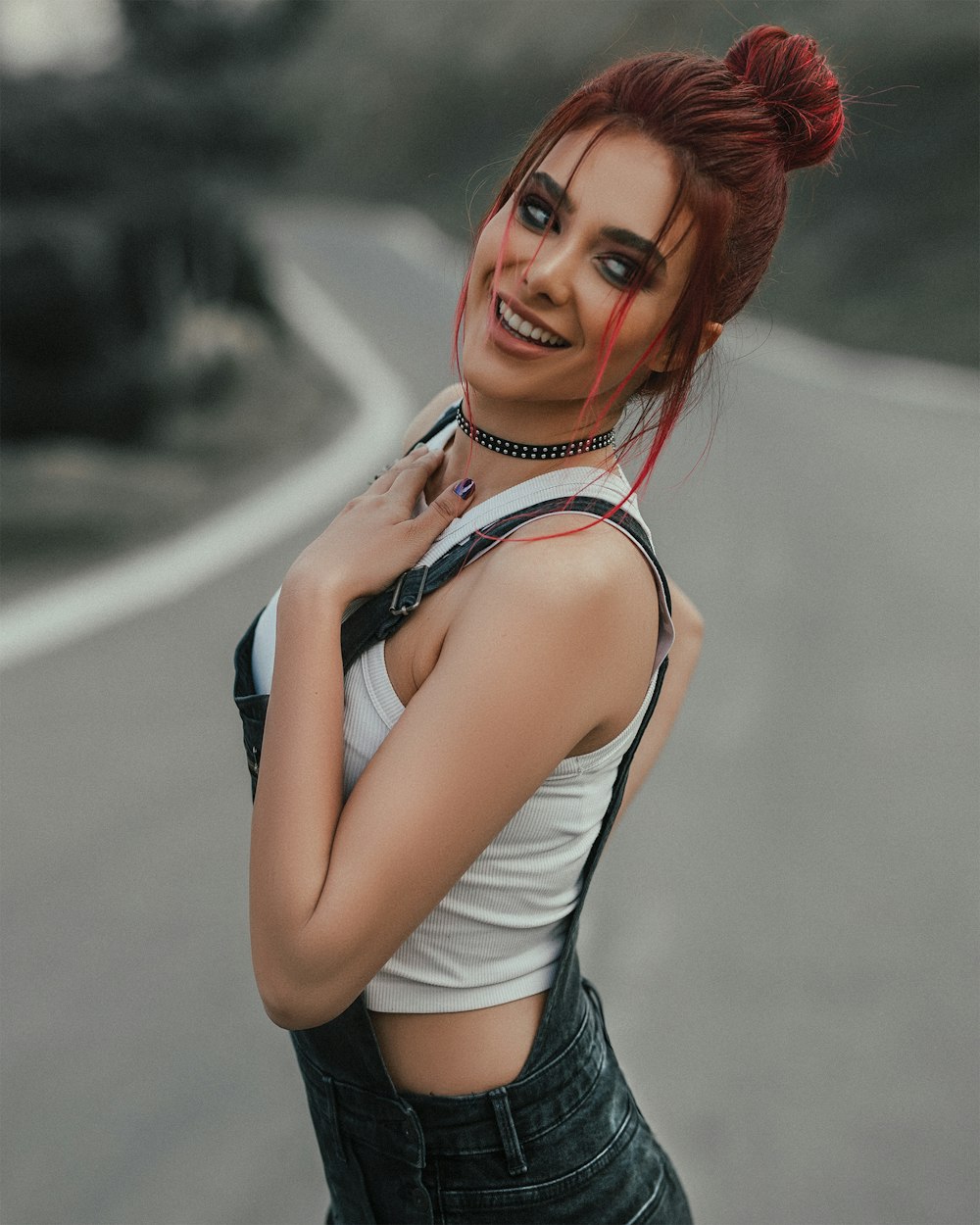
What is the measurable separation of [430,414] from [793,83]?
2.63 feet

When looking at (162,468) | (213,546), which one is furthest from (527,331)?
(162,468)

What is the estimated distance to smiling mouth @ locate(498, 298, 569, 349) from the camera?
5.22 ft

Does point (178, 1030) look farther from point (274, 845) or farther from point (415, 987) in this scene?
point (274, 845)

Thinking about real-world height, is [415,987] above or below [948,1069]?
above

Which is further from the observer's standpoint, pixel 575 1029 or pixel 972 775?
pixel 972 775

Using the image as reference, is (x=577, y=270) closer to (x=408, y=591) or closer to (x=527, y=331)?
(x=527, y=331)

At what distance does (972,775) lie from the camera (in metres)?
5.53

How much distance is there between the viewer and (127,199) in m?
14.4

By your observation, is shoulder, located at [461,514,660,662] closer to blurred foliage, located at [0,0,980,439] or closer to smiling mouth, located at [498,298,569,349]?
smiling mouth, located at [498,298,569,349]

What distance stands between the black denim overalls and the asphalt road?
165 centimetres

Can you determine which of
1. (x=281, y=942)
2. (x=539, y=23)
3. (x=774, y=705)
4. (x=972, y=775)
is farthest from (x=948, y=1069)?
(x=539, y=23)

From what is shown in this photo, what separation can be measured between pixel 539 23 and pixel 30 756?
67051 millimetres

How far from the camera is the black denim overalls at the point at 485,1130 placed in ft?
5.47

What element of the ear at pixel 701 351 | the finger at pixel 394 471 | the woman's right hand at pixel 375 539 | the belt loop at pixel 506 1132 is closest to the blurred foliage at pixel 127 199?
the finger at pixel 394 471
